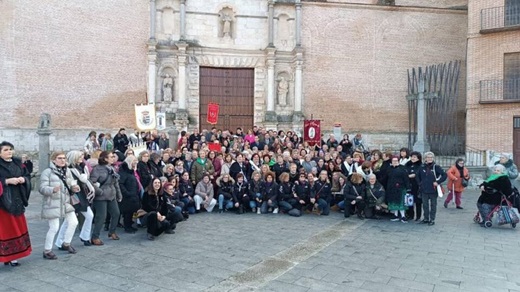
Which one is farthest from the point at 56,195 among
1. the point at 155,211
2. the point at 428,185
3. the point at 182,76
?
the point at 182,76

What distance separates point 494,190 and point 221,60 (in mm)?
14471

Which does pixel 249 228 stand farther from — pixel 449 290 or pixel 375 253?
pixel 449 290

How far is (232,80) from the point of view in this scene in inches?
819

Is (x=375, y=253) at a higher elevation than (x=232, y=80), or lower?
lower

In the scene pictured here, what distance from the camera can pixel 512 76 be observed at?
18.2 meters

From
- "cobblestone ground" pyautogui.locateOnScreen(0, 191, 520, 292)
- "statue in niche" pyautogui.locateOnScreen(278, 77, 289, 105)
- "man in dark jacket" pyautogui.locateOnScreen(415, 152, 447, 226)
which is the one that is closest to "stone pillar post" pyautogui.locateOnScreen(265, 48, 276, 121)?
"statue in niche" pyautogui.locateOnScreen(278, 77, 289, 105)

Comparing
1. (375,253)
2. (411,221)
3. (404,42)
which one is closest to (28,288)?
→ (375,253)

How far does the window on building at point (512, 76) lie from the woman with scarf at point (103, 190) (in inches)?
678

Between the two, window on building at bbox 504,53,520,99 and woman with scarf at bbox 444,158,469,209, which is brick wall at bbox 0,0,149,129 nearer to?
woman with scarf at bbox 444,158,469,209

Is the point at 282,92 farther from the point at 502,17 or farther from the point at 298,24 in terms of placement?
the point at 502,17

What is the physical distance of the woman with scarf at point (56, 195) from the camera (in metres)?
6.08

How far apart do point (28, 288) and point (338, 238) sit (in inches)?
193

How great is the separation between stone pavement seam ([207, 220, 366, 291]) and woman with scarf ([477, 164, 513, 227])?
2935mm

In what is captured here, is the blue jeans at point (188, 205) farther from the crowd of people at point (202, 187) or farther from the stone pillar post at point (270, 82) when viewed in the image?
the stone pillar post at point (270, 82)
